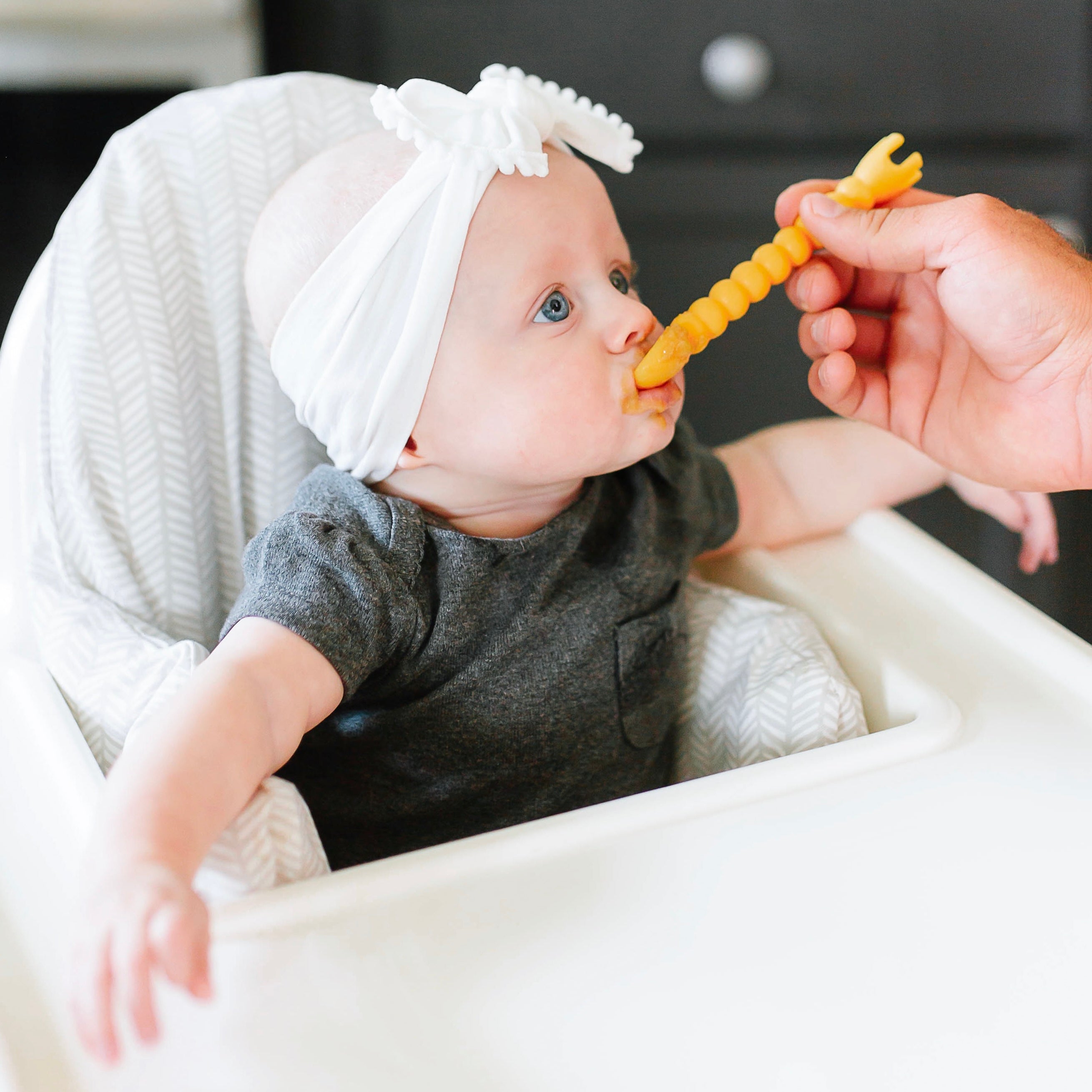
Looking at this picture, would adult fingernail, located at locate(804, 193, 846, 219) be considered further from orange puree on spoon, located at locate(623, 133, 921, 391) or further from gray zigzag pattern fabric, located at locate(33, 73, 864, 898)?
gray zigzag pattern fabric, located at locate(33, 73, 864, 898)

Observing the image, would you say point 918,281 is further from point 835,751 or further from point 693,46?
point 693,46

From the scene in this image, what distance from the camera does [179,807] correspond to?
0.45 meters

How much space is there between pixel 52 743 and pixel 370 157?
0.35 m

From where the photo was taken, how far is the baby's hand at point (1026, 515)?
2.76 ft

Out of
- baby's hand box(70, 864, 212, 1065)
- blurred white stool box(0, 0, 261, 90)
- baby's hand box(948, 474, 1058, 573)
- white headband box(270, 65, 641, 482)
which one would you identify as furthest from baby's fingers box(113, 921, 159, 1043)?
blurred white stool box(0, 0, 261, 90)

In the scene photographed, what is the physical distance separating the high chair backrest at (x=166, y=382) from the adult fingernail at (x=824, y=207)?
0.29 metres


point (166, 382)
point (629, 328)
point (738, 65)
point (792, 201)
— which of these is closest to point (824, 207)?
point (792, 201)

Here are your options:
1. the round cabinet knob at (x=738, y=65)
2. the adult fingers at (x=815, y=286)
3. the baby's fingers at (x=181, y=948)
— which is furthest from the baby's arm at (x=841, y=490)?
the round cabinet knob at (x=738, y=65)

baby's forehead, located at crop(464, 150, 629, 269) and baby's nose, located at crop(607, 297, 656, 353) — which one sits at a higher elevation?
baby's forehead, located at crop(464, 150, 629, 269)

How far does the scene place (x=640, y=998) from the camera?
461 millimetres

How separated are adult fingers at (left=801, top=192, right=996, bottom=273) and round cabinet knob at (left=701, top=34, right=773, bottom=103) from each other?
28.8 inches

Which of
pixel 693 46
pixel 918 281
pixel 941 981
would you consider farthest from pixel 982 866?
pixel 693 46

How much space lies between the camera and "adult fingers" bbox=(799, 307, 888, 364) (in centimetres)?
72

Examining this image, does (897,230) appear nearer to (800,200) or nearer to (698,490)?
(800,200)
